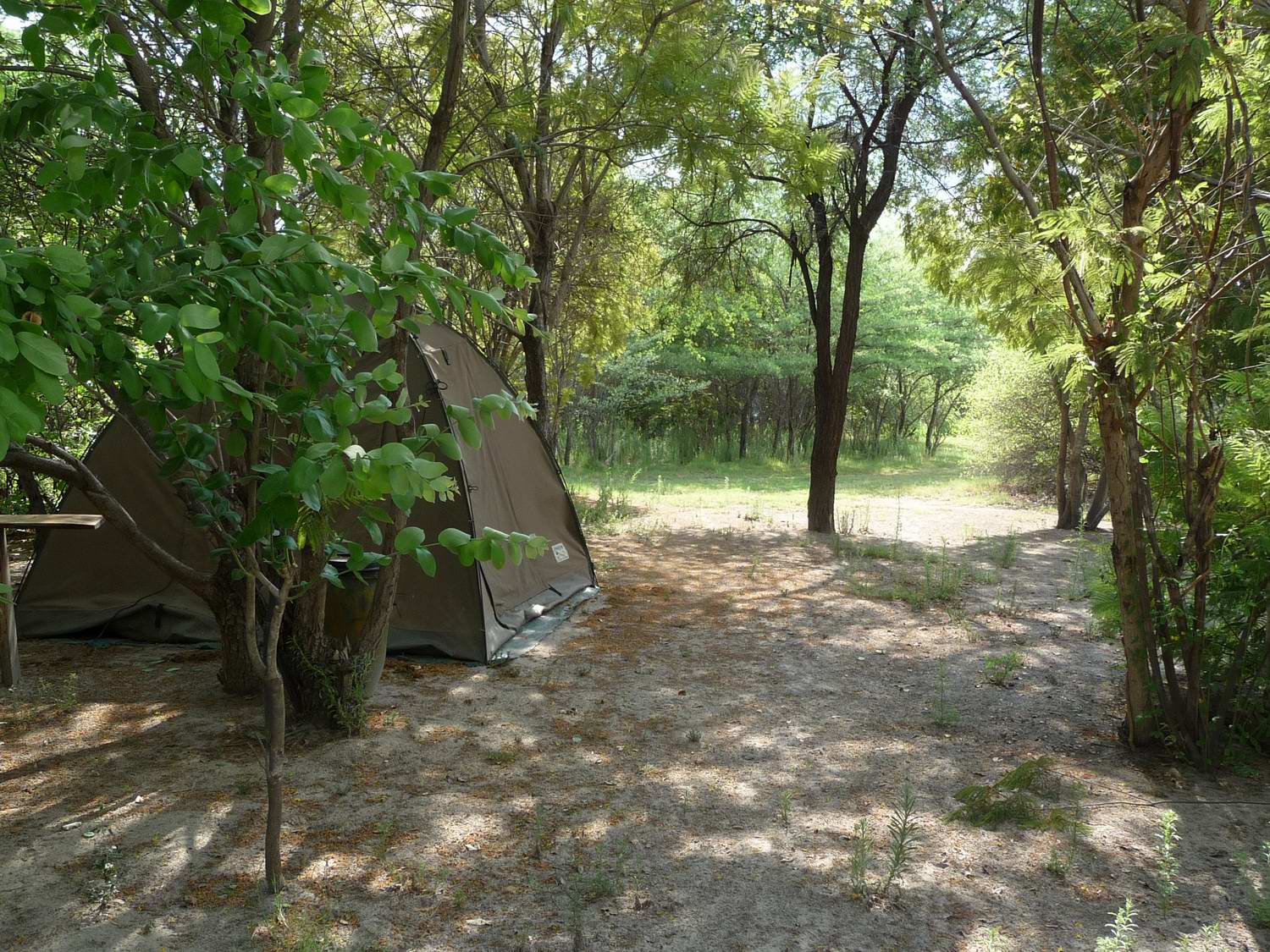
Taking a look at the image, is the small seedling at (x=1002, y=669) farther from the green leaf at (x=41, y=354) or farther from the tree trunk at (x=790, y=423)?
the tree trunk at (x=790, y=423)

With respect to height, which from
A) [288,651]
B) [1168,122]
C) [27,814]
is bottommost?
[27,814]

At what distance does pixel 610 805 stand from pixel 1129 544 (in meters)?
2.32

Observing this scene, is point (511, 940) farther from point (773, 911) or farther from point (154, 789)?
point (154, 789)

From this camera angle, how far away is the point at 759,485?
54.0 feet

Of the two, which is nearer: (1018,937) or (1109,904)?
(1018,937)

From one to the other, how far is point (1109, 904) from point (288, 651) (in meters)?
3.23

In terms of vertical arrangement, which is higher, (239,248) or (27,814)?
(239,248)

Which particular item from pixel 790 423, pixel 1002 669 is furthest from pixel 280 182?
pixel 790 423

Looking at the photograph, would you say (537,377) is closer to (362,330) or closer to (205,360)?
(362,330)

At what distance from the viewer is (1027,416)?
532 inches

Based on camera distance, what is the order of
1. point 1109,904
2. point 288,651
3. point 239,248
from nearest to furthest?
→ point 239,248 < point 1109,904 < point 288,651

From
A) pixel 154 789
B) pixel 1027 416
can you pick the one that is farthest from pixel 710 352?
pixel 154 789

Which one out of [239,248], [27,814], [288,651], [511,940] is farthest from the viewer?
[288,651]

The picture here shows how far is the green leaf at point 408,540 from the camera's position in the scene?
1833 mm
